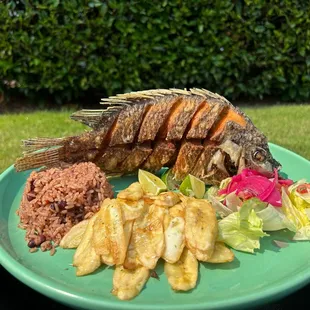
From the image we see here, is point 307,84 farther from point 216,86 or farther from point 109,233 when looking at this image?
point 109,233

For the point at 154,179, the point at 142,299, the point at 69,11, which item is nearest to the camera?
the point at 142,299

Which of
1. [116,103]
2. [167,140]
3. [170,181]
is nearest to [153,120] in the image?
[167,140]

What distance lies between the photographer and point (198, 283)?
2098 millimetres

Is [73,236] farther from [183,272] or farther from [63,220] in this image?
[183,272]

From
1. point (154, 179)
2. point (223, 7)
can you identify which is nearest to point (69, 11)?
point (223, 7)

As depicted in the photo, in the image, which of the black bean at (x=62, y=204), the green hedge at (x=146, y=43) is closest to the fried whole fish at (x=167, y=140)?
the black bean at (x=62, y=204)

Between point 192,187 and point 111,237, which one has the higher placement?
point 111,237

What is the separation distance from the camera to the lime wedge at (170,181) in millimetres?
3043

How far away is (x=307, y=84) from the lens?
7.73 metres

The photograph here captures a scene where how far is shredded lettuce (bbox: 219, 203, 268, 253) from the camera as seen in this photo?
7.73 feet

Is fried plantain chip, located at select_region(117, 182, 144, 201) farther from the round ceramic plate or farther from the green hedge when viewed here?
the green hedge

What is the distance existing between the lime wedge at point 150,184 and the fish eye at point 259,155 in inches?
21.8

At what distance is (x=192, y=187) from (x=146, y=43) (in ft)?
14.9

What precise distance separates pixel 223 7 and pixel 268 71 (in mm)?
1229
